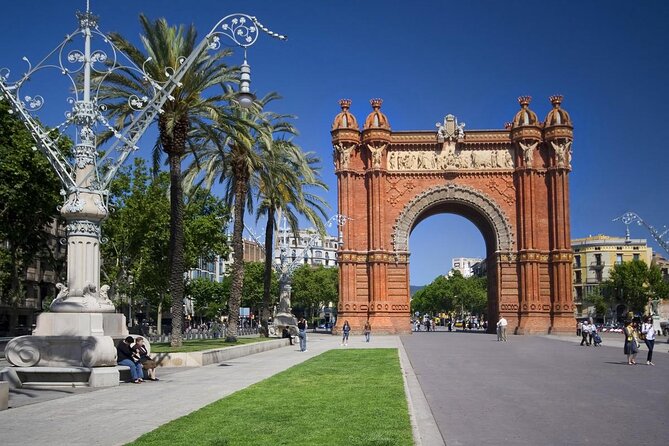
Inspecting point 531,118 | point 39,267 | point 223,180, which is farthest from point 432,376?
point 39,267

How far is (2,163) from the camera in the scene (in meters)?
32.9

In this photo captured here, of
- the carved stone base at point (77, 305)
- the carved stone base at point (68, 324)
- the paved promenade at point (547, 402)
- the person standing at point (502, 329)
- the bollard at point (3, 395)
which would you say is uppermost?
the carved stone base at point (77, 305)

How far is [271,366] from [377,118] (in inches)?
1350

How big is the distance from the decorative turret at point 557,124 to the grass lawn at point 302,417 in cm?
3972

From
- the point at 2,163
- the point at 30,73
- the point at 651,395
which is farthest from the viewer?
the point at 2,163

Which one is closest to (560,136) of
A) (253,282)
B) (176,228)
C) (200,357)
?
(176,228)

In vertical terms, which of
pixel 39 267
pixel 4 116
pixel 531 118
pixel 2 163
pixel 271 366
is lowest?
pixel 271 366

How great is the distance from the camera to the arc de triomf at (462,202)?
51.5 meters

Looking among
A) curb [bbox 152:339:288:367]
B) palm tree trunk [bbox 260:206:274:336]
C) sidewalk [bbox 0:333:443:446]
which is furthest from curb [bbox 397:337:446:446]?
palm tree trunk [bbox 260:206:274:336]

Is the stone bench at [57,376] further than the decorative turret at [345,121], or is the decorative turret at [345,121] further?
the decorative turret at [345,121]

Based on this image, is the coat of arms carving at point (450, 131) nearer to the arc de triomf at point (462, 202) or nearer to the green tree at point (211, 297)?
the arc de triomf at point (462, 202)

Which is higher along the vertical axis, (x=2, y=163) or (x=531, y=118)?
(x=531, y=118)

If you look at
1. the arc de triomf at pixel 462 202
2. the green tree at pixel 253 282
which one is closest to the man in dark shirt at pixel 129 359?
the arc de triomf at pixel 462 202

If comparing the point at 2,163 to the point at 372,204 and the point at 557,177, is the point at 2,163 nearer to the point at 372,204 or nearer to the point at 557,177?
the point at 372,204
